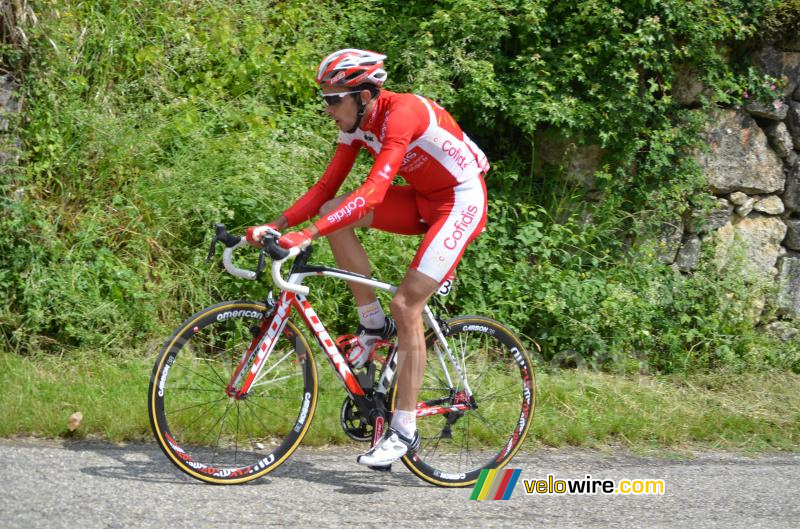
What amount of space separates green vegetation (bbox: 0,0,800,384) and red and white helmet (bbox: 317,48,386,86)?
8.52ft

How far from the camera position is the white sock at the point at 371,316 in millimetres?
5211

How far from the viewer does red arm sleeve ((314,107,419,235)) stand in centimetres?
471

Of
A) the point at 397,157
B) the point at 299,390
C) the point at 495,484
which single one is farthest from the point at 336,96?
the point at 495,484

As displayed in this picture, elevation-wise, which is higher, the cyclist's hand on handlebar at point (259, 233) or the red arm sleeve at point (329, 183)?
the red arm sleeve at point (329, 183)

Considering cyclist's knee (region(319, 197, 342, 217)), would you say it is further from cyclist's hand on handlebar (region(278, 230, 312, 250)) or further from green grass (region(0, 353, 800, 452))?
green grass (region(0, 353, 800, 452))

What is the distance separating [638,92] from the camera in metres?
8.60

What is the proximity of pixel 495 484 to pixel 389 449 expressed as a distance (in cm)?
73

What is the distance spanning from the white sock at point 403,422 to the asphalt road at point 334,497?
345 mm

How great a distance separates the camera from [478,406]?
18.6 feet

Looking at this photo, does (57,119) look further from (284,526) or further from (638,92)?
(638,92)

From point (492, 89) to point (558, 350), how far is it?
2410 mm

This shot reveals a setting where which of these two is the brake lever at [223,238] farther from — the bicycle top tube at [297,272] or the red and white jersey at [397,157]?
the red and white jersey at [397,157]

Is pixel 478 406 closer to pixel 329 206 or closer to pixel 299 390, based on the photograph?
pixel 299 390

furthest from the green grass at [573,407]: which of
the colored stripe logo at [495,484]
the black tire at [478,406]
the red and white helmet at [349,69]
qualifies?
the red and white helmet at [349,69]
